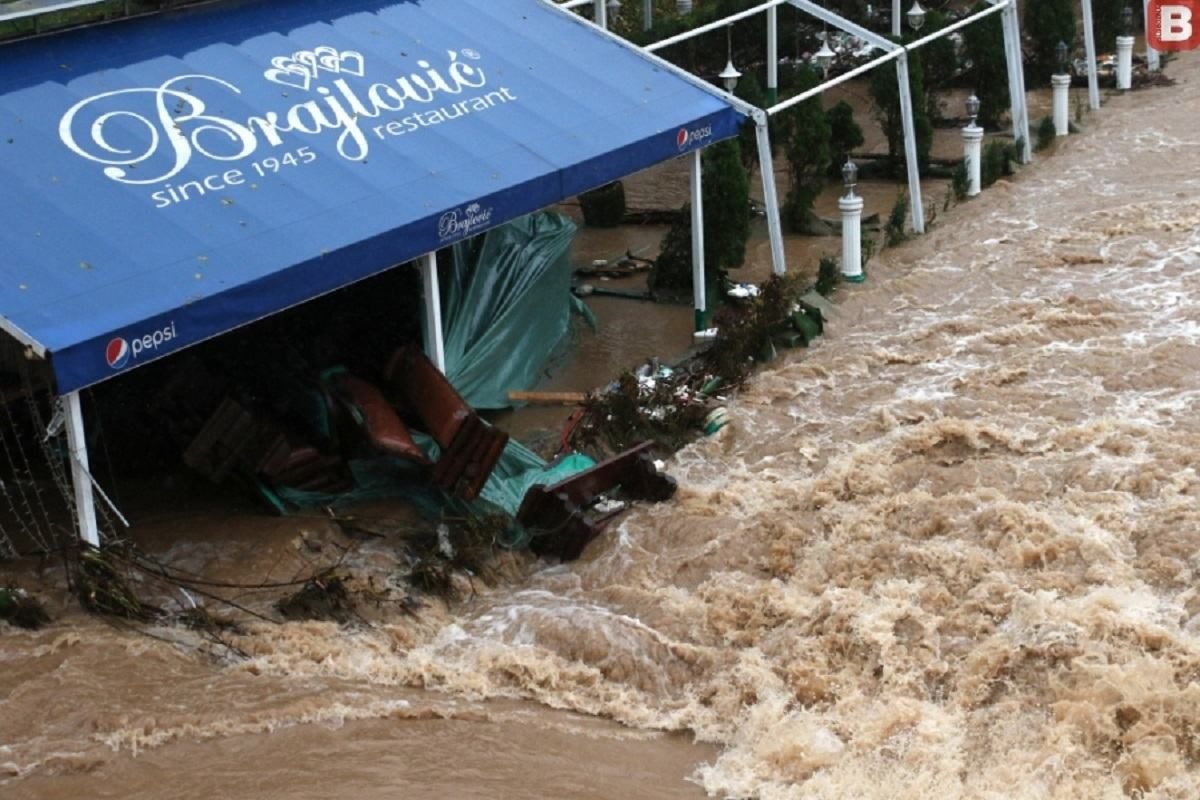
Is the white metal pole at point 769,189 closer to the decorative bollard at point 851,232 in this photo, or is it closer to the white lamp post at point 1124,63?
the decorative bollard at point 851,232

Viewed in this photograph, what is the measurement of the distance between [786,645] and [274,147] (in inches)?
199

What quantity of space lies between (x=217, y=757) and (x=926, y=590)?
4.50 meters

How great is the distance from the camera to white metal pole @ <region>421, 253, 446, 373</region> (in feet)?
40.7

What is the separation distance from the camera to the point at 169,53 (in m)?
12.6

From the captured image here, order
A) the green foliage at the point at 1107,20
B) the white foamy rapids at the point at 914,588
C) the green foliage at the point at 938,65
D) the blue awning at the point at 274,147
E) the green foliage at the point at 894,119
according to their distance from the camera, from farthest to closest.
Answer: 1. the green foliage at the point at 1107,20
2. the green foliage at the point at 938,65
3. the green foliage at the point at 894,119
4. the blue awning at the point at 274,147
5. the white foamy rapids at the point at 914,588

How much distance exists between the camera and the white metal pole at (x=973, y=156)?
776 inches

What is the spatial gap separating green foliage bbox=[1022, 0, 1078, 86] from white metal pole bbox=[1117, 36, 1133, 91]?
73 cm

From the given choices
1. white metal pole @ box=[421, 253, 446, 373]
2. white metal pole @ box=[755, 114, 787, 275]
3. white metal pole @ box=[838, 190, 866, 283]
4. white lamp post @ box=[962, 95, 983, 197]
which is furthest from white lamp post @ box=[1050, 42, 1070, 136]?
white metal pole @ box=[421, 253, 446, 373]

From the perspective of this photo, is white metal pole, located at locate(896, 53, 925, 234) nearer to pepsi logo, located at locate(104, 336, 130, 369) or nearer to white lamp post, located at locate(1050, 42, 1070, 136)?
white lamp post, located at locate(1050, 42, 1070, 136)

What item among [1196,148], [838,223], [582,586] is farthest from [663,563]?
[1196,148]

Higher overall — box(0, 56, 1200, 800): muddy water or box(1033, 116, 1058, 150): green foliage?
box(0, 56, 1200, 800): muddy water

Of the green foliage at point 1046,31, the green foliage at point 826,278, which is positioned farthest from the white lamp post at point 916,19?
the green foliage at point 826,278

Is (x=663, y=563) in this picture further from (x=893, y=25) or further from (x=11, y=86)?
(x=893, y=25)

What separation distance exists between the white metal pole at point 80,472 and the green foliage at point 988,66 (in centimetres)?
1591
